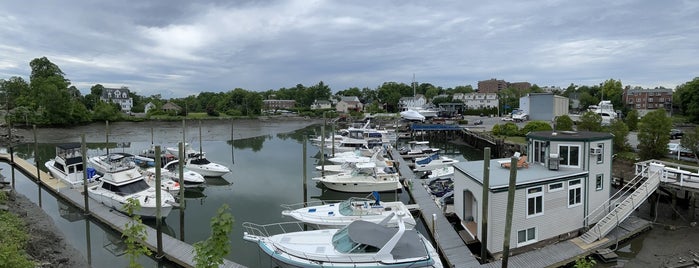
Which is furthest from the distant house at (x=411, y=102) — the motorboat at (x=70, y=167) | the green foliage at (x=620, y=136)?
the motorboat at (x=70, y=167)

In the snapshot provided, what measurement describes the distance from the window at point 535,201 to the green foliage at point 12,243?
1624cm

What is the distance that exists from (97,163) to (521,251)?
3165cm

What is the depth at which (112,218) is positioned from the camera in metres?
19.6

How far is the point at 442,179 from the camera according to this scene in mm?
27906

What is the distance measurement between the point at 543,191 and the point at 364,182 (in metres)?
13.3

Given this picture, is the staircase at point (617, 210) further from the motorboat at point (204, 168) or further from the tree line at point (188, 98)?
the tree line at point (188, 98)

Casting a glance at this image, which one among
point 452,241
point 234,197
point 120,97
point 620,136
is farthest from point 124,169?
point 120,97

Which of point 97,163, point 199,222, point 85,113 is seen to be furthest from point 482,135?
point 85,113

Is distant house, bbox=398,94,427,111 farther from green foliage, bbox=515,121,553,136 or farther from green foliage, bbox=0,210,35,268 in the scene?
green foliage, bbox=0,210,35,268

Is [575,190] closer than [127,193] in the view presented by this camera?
Yes

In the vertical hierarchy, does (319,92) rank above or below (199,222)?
above

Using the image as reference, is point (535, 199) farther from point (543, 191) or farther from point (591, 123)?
point (591, 123)

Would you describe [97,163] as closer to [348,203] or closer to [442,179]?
[348,203]

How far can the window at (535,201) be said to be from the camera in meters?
15.1
